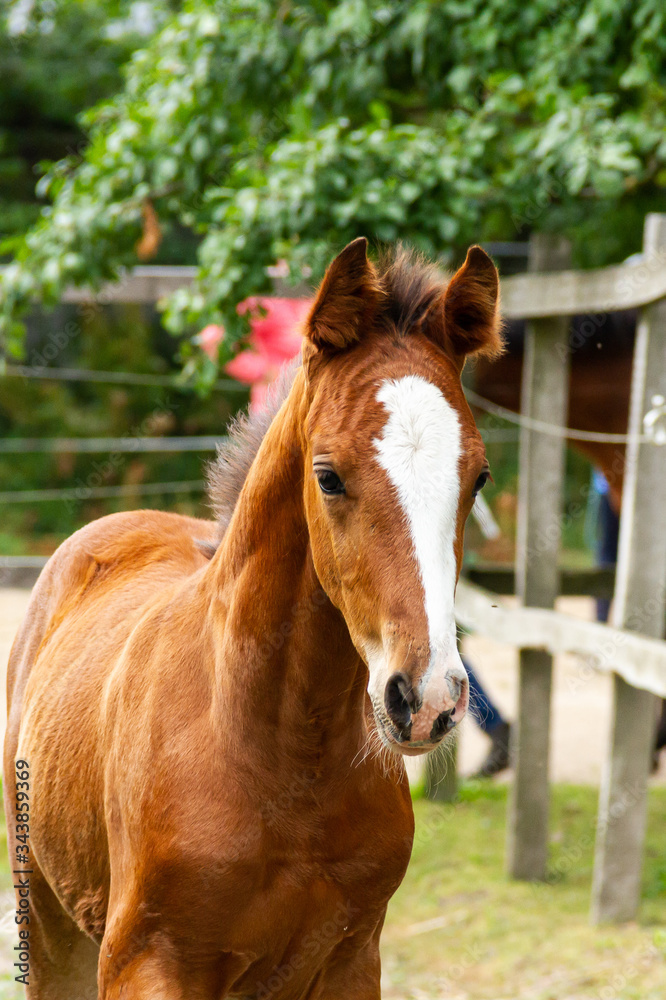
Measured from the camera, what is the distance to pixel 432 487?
66.6 inches

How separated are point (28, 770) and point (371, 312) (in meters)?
1.59

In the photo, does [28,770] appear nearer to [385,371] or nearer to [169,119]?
[385,371]

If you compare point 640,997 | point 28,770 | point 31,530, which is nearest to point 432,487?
point 28,770

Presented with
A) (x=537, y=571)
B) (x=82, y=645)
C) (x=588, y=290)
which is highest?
(x=588, y=290)

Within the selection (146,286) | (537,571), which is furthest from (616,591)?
(146,286)

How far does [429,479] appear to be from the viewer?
1695 millimetres

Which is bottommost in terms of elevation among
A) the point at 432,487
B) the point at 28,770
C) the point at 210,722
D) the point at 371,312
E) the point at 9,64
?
the point at 28,770

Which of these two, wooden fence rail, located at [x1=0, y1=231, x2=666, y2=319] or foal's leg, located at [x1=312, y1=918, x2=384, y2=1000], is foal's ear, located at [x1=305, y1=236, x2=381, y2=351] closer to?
foal's leg, located at [x1=312, y1=918, x2=384, y2=1000]

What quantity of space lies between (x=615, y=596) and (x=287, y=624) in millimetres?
2548

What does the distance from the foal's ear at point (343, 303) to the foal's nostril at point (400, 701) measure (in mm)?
638

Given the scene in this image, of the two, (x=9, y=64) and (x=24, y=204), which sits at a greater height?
(x=9, y=64)

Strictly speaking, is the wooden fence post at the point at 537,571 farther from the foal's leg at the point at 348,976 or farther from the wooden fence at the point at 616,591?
the foal's leg at the point at 348,976

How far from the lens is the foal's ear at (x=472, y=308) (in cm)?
195

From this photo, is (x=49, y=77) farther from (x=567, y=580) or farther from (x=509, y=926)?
(x=509, y=926)
